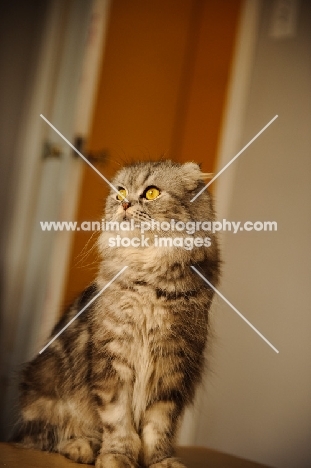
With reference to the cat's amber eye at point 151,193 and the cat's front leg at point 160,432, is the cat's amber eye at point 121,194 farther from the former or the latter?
the cat's front leg at point 160,432

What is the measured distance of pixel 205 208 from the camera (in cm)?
127

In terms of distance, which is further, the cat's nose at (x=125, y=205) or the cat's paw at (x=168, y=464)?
the cat's nose at (x=125, y=205)

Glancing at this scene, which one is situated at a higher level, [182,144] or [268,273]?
[182,144]

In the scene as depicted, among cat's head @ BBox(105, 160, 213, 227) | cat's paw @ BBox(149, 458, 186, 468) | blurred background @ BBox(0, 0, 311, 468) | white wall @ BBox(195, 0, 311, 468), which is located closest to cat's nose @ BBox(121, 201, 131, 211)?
cat's head @ BBox(105, 160, 213, 227)

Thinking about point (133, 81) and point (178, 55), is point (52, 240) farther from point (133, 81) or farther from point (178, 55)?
point (178, 55)

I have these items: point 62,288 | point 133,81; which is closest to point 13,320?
point 62,288

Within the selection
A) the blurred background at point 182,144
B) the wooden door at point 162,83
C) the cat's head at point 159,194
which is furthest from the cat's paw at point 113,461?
the wooden door at point 162,83

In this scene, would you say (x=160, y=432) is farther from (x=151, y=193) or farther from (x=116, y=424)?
(x=151, y=193)

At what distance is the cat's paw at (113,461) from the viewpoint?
1005 millimetres

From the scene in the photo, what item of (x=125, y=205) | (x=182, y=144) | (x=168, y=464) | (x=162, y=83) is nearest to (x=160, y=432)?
(x=168, y=464)

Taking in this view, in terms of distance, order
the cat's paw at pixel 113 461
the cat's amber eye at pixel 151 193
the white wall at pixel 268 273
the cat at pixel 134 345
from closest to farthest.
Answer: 1. the cat's paw at pixel 113 461
2. the cat at pixel 134 345
3. the cat's amber eye at pixel 151 193
4. the white wall at pixel 268 273

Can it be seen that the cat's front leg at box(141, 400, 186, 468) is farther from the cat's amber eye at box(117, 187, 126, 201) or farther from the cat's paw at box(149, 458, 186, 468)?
Result: the cat's amber eye at box(117, 187, 126, 201)

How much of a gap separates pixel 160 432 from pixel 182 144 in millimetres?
764

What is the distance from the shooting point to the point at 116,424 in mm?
1083
